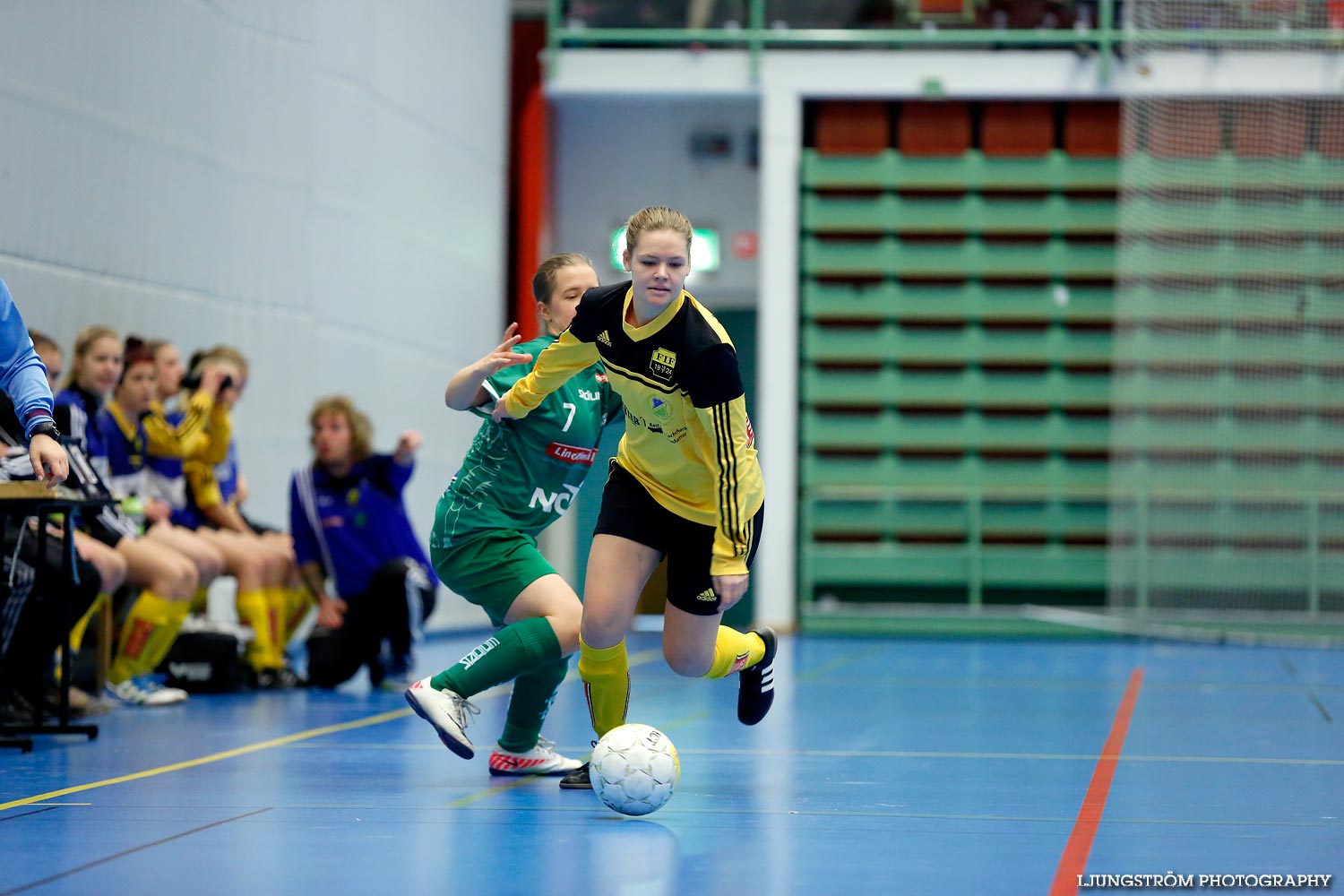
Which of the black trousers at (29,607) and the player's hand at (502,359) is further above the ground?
the player's hand at (502,359)

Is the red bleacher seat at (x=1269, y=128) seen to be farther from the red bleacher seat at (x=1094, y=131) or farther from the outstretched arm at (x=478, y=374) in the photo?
the outstretched arm at (x=478, y=374)

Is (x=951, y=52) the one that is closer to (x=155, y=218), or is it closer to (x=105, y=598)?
(x=155, y=218)

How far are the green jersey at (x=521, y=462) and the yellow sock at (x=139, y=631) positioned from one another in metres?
2.99

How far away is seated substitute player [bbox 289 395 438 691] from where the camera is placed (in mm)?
8477

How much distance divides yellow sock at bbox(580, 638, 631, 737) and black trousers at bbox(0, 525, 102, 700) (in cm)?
249

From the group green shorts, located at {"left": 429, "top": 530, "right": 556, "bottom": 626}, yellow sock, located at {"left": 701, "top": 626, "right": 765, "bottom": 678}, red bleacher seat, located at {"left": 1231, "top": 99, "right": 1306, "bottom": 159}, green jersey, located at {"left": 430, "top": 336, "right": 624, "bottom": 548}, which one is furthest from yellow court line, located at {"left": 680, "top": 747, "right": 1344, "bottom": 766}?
red bleacher seat, located at {"left": 1231, "top": 99, "right": 1306, "bottom": 159}

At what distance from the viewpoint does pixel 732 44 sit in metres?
14.6

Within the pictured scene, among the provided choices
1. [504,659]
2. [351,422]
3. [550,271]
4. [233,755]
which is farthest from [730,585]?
[351,422]

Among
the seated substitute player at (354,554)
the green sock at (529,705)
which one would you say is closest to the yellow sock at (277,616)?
the seated substitute player at (354,554)

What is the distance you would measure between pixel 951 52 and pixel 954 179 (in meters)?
1.16

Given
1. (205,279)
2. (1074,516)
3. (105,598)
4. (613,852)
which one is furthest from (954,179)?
(613,852)

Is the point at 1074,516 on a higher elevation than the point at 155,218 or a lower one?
lower

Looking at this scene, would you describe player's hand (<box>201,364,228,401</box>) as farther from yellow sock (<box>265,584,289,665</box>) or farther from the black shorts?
the black shorts

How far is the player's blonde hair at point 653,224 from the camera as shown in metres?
4.30
